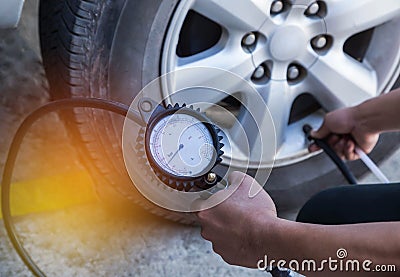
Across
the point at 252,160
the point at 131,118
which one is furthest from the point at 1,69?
the point at 131,118

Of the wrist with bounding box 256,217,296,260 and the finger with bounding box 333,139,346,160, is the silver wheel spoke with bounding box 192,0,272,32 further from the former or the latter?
the wrist with bounding box 256,217,296,260

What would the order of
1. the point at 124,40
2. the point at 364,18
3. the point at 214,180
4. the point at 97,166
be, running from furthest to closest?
the point at 364,18, the point at 97,166, the point at 124,40, the point at 214,180

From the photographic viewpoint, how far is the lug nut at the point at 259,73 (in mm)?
1735

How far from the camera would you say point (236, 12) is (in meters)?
1.60

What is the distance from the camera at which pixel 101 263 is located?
67.5 inches

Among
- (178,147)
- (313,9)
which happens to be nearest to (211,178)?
(178,147)

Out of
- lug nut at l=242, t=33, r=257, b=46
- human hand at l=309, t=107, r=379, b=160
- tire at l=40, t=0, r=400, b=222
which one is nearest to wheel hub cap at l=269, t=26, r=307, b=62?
lug nut at l=242, t=33, r=257, b=46

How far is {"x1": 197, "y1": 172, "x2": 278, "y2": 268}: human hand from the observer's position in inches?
42.9

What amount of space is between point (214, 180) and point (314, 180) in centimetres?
80

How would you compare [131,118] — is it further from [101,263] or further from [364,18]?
[364,18]

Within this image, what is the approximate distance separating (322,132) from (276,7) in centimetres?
34

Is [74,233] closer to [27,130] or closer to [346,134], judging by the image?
[27,130]

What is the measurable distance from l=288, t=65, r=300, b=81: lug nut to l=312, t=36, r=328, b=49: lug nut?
77mm

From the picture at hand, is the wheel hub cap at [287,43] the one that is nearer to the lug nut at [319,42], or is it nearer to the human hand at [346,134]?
the lug nut at [319,42]
